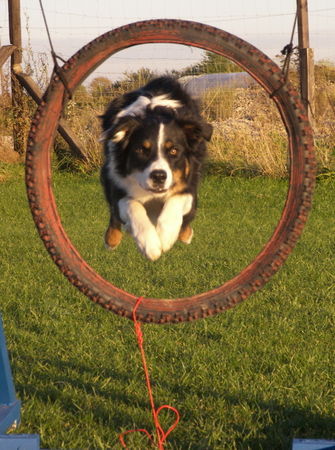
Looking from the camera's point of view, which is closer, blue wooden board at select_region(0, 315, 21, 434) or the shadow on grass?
blue wooden board at select_region(0, 315, 21, 434)

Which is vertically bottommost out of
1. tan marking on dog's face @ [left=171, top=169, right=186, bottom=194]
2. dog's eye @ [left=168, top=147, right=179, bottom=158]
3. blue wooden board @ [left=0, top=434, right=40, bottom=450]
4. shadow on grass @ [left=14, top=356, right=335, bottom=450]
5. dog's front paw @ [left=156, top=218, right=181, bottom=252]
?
shadow on grass @ [left=14, top=356, right=335, bottom=450]

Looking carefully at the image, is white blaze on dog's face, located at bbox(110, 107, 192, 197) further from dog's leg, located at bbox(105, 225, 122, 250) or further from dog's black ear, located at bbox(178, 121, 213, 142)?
dog's leg, located at bbox(105, 225, 122, 250)

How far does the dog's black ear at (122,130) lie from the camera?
3.06 meters

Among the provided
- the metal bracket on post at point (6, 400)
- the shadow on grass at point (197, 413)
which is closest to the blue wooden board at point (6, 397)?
the metal bracket on post at point (6, 400)

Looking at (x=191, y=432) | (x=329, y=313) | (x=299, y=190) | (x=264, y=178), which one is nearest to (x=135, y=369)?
(x=191, y=432)

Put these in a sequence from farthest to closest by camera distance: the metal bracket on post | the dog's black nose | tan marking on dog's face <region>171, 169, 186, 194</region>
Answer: the metal bracket on post
tan marking on dog's face <region>171, 169, 186, 194</region>
the dog's black nose

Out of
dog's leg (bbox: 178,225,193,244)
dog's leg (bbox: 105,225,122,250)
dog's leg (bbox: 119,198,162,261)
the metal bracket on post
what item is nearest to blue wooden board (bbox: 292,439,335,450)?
the metal bracket on post

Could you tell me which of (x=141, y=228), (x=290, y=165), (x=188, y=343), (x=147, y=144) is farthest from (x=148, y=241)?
(x=188, y=343)

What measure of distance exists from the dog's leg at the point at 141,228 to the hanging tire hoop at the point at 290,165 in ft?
1.10

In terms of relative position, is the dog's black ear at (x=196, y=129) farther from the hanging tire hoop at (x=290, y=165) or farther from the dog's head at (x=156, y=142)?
the hanging tire hoop at (x=290, y=165)

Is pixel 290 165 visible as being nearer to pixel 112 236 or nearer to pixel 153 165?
pixel 153 165

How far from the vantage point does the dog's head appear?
305 centimetres

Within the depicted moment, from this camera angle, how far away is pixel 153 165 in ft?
10.1

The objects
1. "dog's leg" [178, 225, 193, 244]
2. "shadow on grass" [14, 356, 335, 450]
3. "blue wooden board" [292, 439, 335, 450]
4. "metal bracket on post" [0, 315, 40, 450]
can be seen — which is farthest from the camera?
"shadow on grass" [14, 356, 335, 450]
